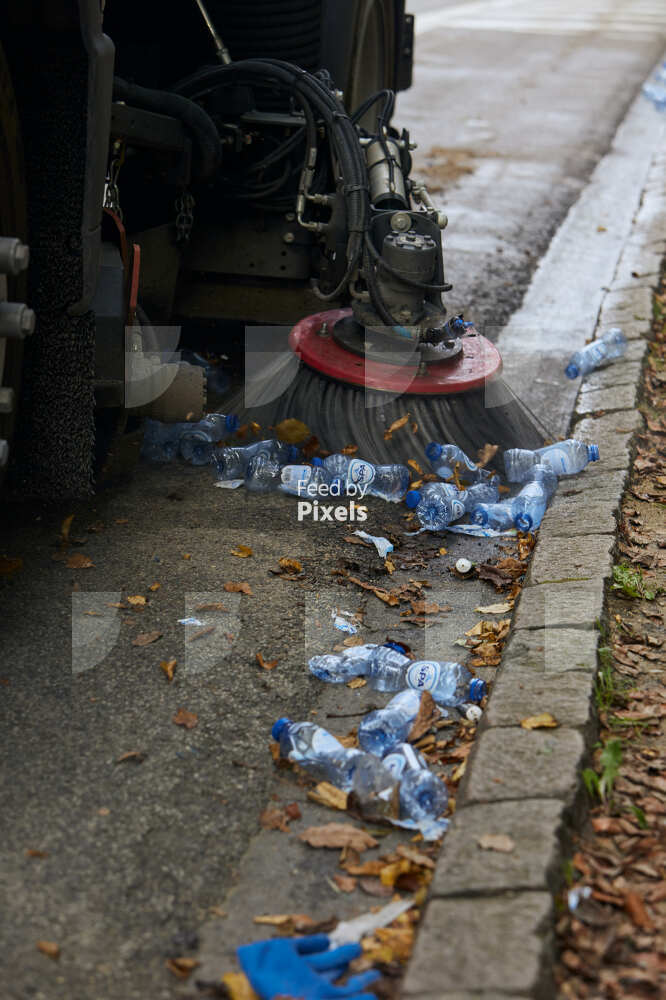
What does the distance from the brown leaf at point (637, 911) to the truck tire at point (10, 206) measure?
163 centimetres

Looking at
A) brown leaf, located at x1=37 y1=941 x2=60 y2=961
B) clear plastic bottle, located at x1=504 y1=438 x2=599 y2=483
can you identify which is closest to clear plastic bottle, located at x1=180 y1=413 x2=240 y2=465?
clear plastic bottle, located at x1=504 y1=438 x2=599 y2=483

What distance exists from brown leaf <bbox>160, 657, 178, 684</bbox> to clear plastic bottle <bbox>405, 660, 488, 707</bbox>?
0.57 meters

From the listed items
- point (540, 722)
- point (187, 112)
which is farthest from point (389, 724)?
point (187, 112)

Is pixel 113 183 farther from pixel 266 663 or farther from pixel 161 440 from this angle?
pixel 266 663

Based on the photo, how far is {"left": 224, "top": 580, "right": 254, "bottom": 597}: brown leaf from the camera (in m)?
3.20

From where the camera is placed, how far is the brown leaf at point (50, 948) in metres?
1.98

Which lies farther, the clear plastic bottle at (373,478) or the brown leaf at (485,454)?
the brown leaf at (485,454)

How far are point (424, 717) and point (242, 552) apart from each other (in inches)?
37.3

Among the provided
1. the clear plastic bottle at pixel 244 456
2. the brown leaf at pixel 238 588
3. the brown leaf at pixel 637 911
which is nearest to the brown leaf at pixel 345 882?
the brown leaf at pixel 637 911

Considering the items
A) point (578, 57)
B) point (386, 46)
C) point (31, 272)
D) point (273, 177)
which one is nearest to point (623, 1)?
point (578, 57)

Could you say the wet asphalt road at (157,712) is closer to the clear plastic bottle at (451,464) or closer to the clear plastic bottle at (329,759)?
the clear plastic bottle at (329,759)

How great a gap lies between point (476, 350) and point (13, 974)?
9.56 ft

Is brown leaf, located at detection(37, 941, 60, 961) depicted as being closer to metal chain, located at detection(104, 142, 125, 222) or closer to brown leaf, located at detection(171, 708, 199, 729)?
brown leaf, located at detection(171, 708, 199, 729)

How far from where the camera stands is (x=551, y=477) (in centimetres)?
392
